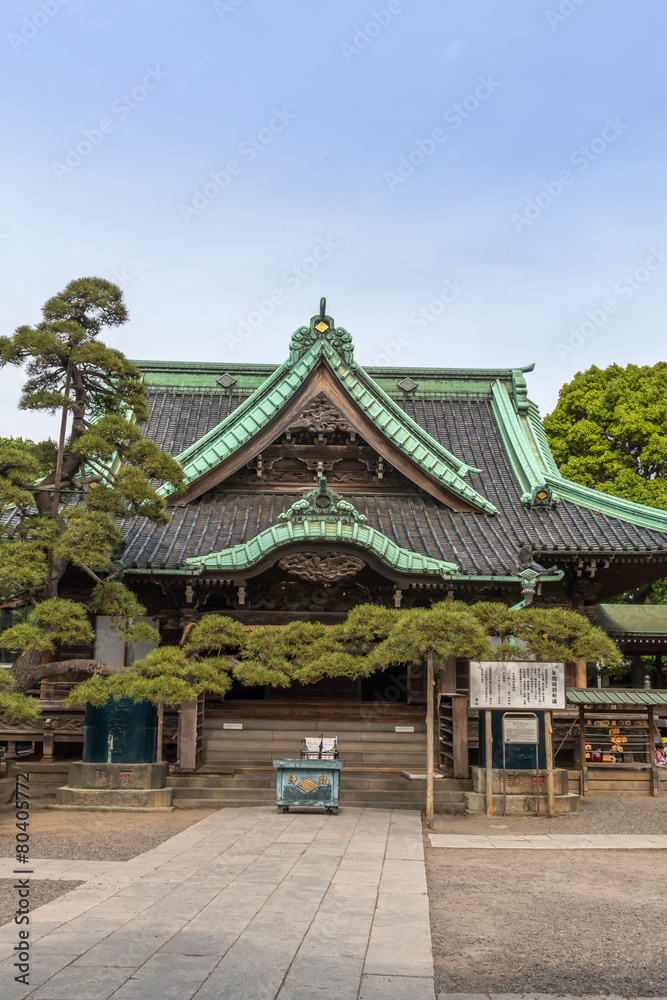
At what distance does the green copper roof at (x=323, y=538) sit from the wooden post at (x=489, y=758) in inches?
113

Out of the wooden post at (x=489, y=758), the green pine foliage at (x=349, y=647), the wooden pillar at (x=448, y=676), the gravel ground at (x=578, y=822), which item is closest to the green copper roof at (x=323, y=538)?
the green pine foliage at (x=349, y=647)

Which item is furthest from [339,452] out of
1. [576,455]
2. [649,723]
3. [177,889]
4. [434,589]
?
[576,455]

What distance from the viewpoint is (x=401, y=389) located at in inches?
993

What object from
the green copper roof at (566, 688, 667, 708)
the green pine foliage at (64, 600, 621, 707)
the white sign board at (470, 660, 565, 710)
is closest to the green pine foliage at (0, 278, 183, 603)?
the green pine foliage at (64, 600, 621, 707)

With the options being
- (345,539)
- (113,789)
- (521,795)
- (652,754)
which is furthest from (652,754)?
(113,789)

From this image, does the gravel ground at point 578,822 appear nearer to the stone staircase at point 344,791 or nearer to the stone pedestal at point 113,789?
the stone staircase at point 344,791

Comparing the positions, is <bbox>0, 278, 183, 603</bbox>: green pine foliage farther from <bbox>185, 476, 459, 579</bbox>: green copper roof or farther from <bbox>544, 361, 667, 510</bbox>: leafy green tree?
<bbox>544, 361, 667, 510</bbox>: leafy green tree

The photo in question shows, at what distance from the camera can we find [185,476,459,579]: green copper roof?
1600 centimetres

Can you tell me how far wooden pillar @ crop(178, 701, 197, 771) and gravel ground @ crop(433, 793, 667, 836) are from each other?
15.9ft

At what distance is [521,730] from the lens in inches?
583

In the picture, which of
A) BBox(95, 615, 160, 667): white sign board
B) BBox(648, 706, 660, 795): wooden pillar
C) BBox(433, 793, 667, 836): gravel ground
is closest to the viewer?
BBox(433, 793, 667, 836): gravel ground

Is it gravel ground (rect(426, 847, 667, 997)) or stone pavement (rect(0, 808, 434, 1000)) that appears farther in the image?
gravel ground (rect(426, 847, 667, 997))

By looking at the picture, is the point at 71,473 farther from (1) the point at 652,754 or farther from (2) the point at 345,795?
(1) the point at 652,754

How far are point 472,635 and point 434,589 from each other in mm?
3794
